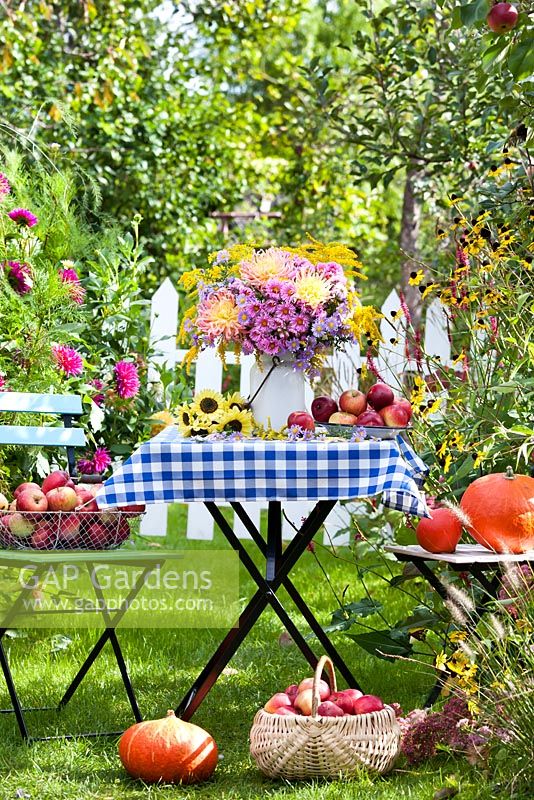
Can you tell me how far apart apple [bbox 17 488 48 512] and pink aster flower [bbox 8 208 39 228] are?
1.56m

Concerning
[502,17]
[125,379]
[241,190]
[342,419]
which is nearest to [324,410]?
[342,419]

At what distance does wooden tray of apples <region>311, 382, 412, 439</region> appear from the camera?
9.89 ft

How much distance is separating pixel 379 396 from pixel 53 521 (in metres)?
1.03

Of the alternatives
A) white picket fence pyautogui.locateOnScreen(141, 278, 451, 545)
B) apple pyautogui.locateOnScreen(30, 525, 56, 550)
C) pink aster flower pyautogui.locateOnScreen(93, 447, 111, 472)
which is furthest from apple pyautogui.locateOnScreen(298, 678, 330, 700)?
white picket fence pyautogui.locateOnScreen(141, 278, 451, 545)

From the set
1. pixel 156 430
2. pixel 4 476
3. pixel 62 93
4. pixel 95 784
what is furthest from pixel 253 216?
pixel 95 784

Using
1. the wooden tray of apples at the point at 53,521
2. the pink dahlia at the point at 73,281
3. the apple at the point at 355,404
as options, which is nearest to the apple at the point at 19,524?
the wooden tray of apples at the point at 53,521

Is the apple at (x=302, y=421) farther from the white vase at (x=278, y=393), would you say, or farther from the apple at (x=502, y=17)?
the apple at (x=502, y=17)

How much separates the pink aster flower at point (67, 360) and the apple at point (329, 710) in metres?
1.87

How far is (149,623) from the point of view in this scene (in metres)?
4.51

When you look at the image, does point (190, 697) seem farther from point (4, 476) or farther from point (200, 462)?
point (4, 476)

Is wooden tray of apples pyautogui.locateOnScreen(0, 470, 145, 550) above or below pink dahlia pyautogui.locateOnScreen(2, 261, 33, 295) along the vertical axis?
below

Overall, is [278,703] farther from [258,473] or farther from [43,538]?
[43,538]

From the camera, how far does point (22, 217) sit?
13.9 feet

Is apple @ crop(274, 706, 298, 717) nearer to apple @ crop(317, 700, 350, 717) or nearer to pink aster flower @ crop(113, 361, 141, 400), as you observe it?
apple @ crop(317, 700, 350, 717)
